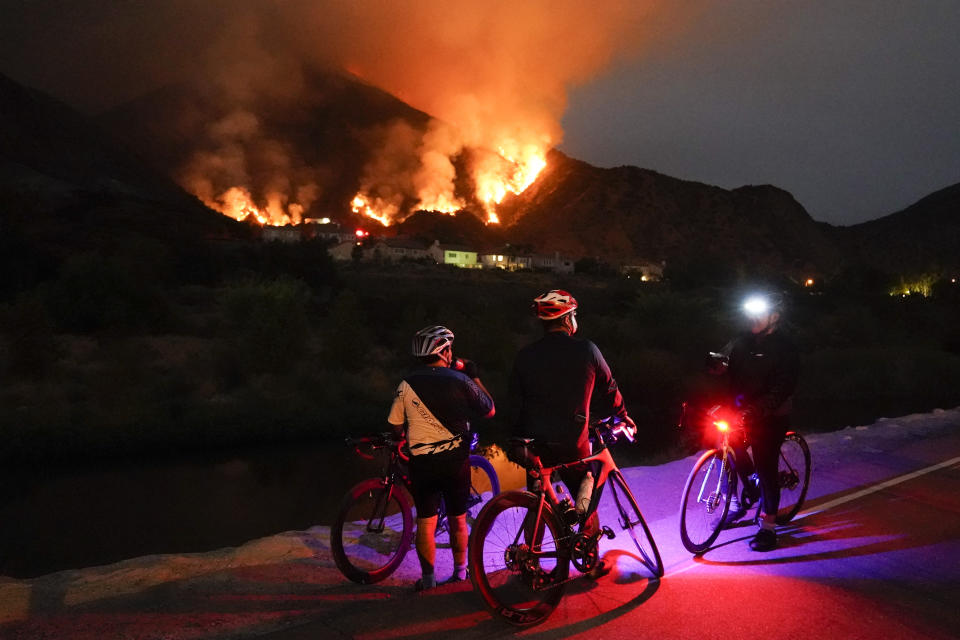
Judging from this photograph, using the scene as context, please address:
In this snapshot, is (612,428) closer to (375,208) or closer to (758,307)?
(758,307)

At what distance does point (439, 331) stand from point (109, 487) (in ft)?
53.2

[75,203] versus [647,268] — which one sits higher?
[75,203]

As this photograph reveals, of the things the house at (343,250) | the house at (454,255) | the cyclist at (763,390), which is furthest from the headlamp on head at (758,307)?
the house at (454,255)

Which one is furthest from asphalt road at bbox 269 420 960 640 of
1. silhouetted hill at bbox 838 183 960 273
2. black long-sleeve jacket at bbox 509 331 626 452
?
silhouetted hill at bbox 838 183 960 273

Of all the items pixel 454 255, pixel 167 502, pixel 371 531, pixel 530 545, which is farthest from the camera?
pixel 454 255

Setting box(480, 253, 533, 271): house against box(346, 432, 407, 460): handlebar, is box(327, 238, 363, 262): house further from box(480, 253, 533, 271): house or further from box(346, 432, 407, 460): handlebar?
box(346, 432, 407, 460): handlebar

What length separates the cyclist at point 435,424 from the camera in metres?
4.34

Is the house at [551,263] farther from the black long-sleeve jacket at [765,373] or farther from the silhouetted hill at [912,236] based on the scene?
the black long-sleeve jacket at [765,373]

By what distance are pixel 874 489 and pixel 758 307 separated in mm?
3539

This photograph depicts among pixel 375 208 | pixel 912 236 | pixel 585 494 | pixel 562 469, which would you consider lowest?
pixel 585 494

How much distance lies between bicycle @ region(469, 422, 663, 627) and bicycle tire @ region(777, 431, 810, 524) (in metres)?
2.58

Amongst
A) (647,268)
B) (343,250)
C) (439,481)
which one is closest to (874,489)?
(439,481)

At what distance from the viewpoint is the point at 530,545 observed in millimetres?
4016

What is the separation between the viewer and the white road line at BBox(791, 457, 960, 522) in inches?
251
